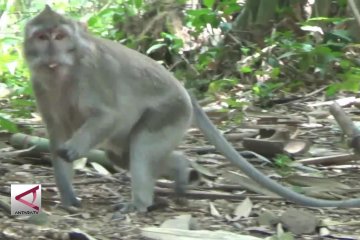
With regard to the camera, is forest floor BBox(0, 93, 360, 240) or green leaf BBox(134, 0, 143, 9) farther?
green leaf BBox(134, 0, 143, 9)

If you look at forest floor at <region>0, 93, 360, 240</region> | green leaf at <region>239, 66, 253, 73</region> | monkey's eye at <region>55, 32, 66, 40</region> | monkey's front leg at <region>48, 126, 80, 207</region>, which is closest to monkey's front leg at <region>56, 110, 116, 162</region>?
monkey's front leg at <region>48, 126, 80, 207</region>

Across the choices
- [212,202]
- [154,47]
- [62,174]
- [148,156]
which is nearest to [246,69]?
[154,47]

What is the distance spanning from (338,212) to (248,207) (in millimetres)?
531

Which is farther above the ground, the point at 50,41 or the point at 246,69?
the point at 50,41

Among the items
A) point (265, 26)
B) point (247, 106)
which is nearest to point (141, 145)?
point (247, 106)

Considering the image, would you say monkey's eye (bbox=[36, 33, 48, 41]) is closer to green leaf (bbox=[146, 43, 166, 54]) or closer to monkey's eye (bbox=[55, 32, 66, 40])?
monkey's eye (bbox=[55, 32, 66, 40])

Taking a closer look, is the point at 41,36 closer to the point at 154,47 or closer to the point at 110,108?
the point at 110,108

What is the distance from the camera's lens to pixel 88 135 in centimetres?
460

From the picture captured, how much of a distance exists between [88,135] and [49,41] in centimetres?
58

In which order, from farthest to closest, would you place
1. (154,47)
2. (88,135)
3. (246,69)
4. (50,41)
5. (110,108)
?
(154,47)
(246,69)
(110,108)
(88,135)
(50,41)

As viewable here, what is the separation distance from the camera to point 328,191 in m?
5.16

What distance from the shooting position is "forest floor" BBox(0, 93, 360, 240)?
164 inches

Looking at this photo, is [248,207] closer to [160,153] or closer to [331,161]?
[160,153]

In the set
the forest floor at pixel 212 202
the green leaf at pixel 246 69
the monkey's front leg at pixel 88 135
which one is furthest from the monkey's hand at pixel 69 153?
the green leaf at pixel 246 69
